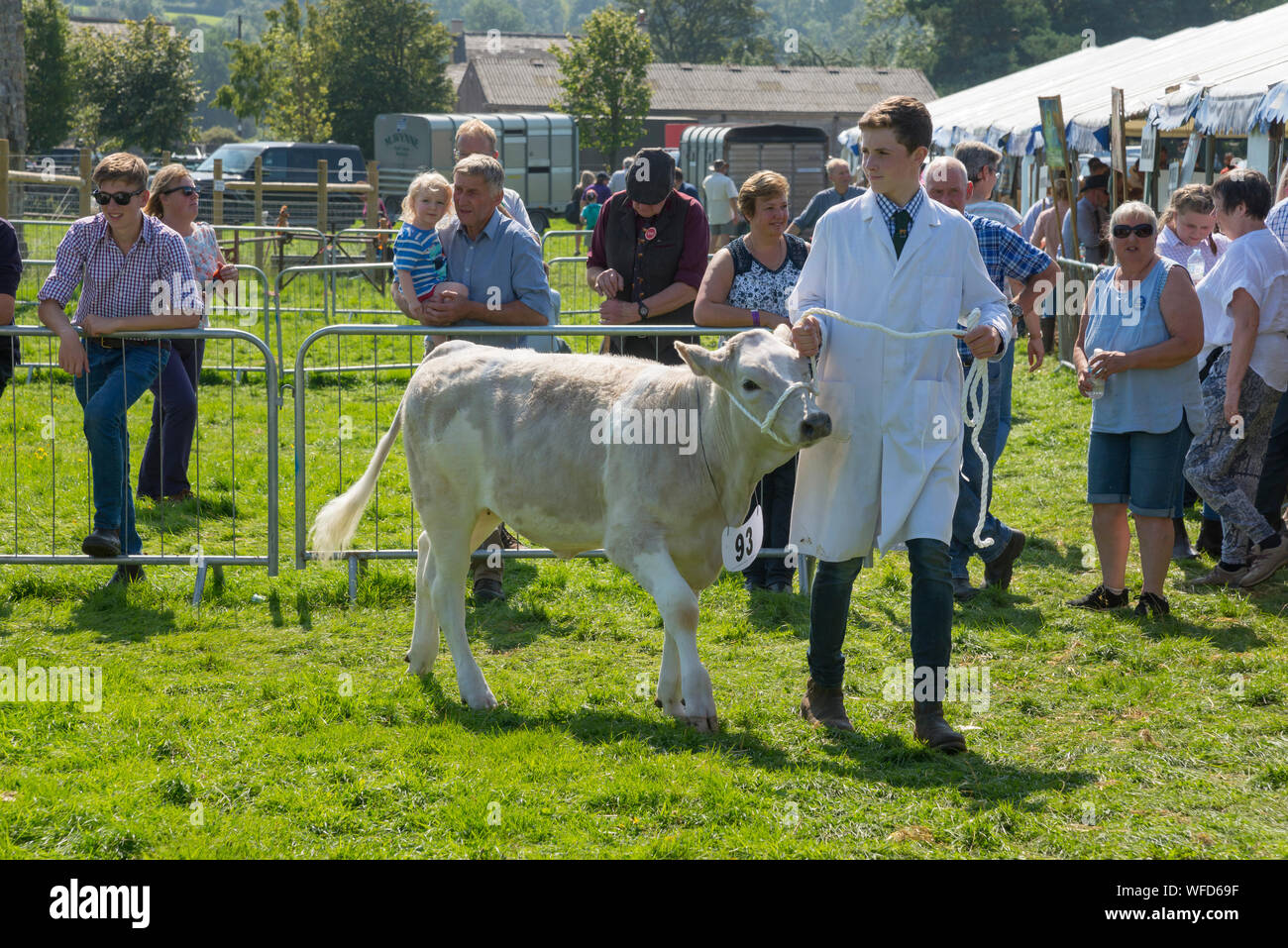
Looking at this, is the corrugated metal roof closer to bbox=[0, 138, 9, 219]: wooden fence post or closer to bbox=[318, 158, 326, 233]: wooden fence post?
bbox=[318, 158, 326, 233]: wooden fence post

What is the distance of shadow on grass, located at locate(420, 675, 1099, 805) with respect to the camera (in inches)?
193

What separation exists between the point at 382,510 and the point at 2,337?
2.66 metres

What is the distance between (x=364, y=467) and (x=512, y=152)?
114 ft

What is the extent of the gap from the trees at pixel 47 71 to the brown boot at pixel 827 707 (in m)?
42.6

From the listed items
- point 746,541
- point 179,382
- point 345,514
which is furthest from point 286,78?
point 746,541

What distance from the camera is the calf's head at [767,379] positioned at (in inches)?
197

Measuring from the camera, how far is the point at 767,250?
24.3 feet

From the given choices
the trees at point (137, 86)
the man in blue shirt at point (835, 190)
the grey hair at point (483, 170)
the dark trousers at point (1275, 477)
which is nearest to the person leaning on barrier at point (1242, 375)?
the dark trousers at point (1275, 477)

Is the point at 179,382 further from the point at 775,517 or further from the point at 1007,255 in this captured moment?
the point at 1007,255

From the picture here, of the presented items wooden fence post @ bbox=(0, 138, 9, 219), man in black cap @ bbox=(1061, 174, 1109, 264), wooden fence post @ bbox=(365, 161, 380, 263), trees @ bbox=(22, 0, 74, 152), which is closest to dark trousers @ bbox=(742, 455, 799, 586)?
man in black cap @ bbox=(1061, 174, 1109, 264)

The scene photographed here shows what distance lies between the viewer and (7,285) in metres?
7.66

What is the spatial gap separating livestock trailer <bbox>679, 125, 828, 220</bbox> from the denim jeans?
35.8 meters

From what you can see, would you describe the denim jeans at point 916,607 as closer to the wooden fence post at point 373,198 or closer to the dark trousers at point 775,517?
the dark trousers at point 775,517

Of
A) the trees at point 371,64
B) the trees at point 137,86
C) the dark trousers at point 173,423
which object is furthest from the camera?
the trees at point 371,64
